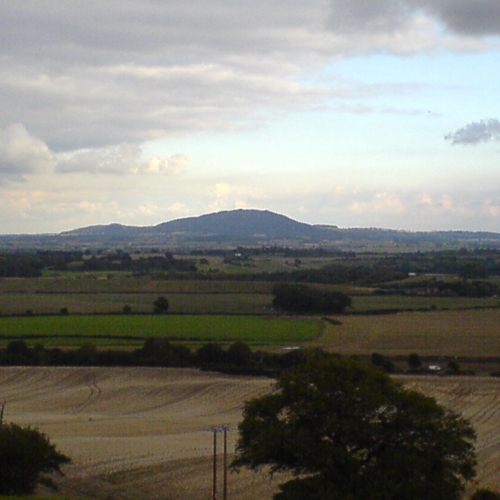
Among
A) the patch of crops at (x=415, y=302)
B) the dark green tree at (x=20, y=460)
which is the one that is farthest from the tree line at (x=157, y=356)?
the dark green tree at (x=20, y=460)

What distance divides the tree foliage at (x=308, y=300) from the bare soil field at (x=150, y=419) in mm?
23593

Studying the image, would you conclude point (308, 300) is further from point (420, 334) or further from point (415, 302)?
point (420, 334)

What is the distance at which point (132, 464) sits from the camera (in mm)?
23484

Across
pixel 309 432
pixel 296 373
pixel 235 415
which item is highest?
pixel 296 373

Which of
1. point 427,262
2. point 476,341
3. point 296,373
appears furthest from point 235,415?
point 427,262

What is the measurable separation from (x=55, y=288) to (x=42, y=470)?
199ft

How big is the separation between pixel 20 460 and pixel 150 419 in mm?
11802

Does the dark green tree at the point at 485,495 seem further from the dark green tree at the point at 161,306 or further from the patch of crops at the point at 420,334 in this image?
the dark green tree at the point at 161,306

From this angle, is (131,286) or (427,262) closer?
(131,286)

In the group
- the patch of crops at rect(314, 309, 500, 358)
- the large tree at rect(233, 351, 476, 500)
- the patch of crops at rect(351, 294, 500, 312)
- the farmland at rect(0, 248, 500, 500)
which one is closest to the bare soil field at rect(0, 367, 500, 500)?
the farmland at rect(0, 248, 500, 500)

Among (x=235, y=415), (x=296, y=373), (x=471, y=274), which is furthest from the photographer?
(x=471, y=274)

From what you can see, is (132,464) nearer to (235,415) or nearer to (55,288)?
(235,415)

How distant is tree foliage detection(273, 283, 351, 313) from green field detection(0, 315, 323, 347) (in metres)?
4.82

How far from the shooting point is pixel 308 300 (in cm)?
6406
